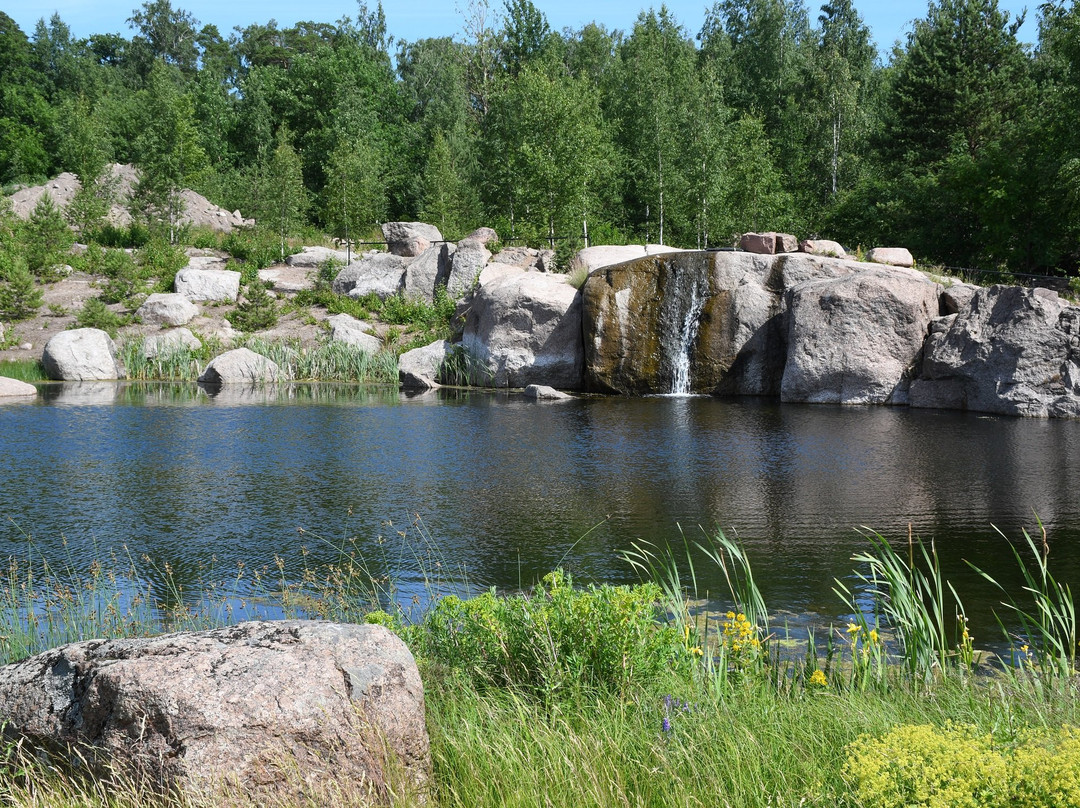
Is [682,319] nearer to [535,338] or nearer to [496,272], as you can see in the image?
[535,338]

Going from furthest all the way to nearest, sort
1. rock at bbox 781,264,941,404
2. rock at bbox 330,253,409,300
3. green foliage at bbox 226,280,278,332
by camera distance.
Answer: rock at bbox 330,253,409,300, green foliage at bbox 226,280,278,332, rock at bbox 781,264,941,404

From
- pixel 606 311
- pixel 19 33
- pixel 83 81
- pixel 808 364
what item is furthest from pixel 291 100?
pixel 808 364

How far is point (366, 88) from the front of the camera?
58594 millimetres

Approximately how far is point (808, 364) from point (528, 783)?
65.4 ft

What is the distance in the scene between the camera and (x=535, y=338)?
85.2ft

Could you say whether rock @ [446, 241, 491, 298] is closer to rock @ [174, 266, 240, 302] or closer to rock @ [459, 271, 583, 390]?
rock @ [459, 271, 583, 390]

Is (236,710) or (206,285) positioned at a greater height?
(206,285)

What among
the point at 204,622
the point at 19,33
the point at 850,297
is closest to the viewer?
the point at 204,622

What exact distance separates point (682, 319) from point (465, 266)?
10550 millimetres

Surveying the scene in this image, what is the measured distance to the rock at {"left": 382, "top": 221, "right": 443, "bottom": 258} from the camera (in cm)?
3600

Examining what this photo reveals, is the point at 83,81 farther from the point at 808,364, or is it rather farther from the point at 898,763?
the point at 898,763

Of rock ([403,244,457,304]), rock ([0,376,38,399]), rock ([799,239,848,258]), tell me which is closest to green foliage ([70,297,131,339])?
rock ([0,376,38,399])

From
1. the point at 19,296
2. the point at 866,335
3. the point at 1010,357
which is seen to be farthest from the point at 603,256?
the point at 19,296

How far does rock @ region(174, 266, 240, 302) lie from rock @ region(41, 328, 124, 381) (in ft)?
17.8
